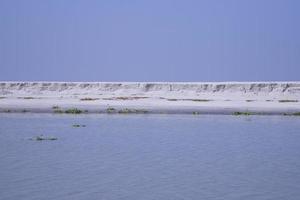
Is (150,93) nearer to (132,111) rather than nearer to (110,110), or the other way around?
(110,110)

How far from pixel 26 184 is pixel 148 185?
243 centimetres

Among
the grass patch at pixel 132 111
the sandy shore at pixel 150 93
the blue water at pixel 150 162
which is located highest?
the sandy shore at pixel 150 93

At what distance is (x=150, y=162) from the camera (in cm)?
1369

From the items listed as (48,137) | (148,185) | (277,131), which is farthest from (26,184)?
(277,131)

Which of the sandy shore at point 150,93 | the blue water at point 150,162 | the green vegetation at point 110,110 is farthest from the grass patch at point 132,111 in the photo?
the blue water at point 150,162

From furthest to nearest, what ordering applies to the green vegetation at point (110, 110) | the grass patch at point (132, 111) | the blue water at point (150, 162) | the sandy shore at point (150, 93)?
the sandy shore at point (150, 93)
the green vegetation at point (110, 110)
the grass patch at point (132, 111)
the blue water at point (150, 162)

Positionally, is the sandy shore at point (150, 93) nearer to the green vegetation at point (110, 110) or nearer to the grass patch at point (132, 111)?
the green vegetation at point (110, 110)

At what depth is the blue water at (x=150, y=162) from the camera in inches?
414

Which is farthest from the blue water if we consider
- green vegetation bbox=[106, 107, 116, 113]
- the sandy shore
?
the sandy shore

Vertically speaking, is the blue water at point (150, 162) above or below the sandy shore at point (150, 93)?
below

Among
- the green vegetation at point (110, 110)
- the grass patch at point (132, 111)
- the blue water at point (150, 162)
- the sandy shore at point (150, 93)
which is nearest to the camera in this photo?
the blue water at point (150, 162)

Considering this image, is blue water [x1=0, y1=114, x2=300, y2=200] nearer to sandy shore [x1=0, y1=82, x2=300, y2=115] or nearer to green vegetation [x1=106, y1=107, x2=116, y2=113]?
green vegetation [x1=106, y1=107, x2=116, y2=113]

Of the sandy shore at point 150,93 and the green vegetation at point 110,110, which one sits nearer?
the green vegetation at point 110,110

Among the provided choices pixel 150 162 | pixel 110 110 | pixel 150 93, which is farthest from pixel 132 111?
pixel 150 162
